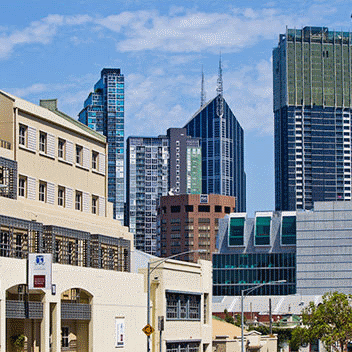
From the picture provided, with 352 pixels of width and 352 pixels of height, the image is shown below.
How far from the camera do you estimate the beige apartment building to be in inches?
2438

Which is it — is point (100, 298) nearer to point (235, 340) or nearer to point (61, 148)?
point (61, 148)

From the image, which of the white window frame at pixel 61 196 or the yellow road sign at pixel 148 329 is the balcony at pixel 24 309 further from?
the white window frame at pixel 61 196

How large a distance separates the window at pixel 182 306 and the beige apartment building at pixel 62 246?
0.81 metres

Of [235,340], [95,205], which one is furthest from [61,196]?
[235,340]

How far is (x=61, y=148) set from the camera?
76.0 m

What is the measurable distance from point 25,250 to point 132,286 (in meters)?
13.4

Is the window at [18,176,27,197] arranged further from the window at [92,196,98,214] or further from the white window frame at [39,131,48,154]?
the window at [92,196,98,214]

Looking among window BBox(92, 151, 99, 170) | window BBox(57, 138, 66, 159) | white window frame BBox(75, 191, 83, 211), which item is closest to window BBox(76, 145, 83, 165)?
white window frame BBox(75, 191, 83, 211)

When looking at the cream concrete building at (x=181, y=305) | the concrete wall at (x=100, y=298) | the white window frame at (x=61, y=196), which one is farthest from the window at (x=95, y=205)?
the concrete wall at (x=100, y=298)

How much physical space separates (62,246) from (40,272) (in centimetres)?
866

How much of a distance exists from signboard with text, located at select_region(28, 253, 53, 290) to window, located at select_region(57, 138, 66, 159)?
1619cm

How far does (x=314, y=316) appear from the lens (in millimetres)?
105812

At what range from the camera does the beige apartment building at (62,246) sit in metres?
61.9

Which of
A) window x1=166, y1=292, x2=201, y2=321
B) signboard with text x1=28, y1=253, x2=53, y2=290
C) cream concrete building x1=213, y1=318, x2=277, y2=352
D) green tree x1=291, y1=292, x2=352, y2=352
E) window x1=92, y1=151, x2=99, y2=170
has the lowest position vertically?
cream concrete building x1=213, y1=318, x2=277, y2=352
